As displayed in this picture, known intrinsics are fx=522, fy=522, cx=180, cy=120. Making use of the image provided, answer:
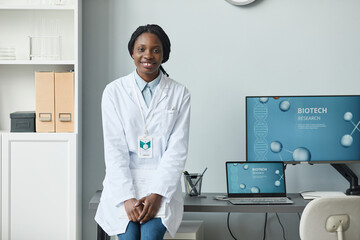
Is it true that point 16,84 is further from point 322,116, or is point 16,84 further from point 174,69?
point 322,116

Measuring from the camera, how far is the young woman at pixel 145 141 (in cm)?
240

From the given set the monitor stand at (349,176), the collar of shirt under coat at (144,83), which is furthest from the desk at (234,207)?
the collar of shirt under coat at (144,83)

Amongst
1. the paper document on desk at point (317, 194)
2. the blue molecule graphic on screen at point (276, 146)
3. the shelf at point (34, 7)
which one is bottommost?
the paper document on desk at point (317, 194)

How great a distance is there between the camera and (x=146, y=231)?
7.60ft

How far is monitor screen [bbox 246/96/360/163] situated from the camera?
319 cm

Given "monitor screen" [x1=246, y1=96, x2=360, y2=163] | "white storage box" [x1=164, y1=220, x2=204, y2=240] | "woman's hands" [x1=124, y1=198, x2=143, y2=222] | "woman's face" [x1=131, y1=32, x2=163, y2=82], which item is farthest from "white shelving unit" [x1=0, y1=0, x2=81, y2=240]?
"monitor screen" [x1=246, y1=96, x2=360, y2=163]

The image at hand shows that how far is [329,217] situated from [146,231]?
0.84 m

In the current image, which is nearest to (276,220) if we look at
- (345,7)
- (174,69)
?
(174,69)

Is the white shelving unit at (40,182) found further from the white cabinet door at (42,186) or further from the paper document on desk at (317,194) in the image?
the paper document on desk at (317,194)

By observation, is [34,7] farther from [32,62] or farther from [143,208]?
[143,208]

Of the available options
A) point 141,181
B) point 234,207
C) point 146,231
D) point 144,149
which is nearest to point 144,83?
point 144,149

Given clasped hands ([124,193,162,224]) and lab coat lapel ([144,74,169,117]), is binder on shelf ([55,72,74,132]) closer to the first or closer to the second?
lab coat lapel ([144,74,169,117])

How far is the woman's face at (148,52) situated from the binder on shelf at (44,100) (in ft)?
2.76

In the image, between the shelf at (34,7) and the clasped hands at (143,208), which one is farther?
the shelf at (34,7)
